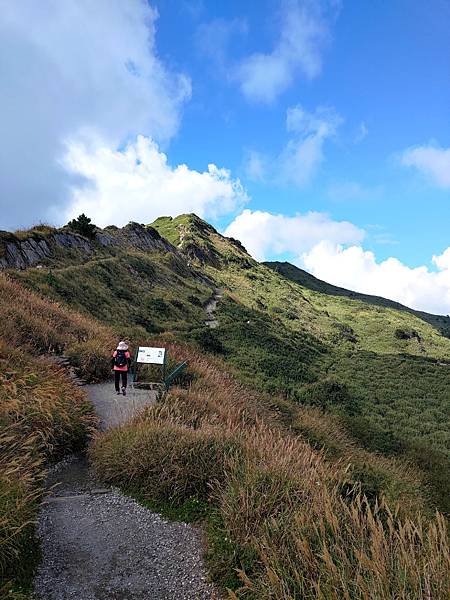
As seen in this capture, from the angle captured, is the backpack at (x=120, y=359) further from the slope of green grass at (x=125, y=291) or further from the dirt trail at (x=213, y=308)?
the dirt trail at (x=213, y=308)

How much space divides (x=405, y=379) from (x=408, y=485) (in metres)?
35.1

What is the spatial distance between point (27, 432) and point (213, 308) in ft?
175

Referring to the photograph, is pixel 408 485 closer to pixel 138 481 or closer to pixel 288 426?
pixel 288 426

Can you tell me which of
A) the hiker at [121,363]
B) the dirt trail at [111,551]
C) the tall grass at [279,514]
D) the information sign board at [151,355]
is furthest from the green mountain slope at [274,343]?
the dirt trail at [111,551]

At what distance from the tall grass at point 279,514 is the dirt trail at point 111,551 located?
34 centimetres

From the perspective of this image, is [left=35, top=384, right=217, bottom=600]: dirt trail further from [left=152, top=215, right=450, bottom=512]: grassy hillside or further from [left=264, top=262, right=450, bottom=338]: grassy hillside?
[left=264, top=262, right=450, bottom=338]: grassy hillside

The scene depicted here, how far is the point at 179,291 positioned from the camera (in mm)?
58375

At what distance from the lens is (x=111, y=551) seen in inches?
188

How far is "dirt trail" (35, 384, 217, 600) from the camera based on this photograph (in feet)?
13.7

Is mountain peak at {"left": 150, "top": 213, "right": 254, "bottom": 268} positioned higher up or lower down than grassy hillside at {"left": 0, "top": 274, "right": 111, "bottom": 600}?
higher up

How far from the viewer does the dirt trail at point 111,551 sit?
417cm

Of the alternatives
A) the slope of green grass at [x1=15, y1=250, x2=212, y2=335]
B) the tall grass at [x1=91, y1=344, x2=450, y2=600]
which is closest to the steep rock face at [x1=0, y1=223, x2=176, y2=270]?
the slope of green grass at [x1=15, y1=250, x2=212, y2=335]

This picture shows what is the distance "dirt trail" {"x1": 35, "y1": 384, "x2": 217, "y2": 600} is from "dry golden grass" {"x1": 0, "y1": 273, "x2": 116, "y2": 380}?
21.6 feet

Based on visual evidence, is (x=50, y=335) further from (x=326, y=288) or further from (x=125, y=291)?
(x=326, y=288)
